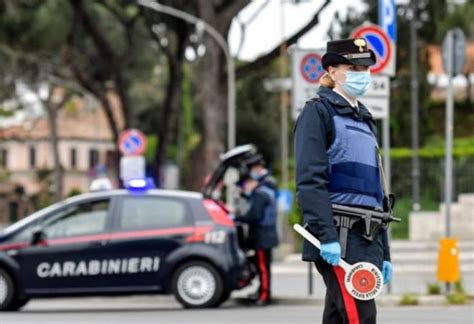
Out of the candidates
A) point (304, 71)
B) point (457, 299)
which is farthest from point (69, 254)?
point (457, 299)

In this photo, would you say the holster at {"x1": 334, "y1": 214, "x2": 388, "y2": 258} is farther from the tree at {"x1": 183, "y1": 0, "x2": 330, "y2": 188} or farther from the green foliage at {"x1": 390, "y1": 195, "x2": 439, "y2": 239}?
the green foliage at {"x1": 390, "y1": 195, "x2": 439, "y2": 239}

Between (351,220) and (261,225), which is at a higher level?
(351,220)

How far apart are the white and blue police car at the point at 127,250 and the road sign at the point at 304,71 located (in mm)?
1869

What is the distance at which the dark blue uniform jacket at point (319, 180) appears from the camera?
21.6ft

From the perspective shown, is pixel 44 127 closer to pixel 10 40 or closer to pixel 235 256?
pixel 10 40

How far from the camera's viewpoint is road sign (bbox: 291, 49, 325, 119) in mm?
16672

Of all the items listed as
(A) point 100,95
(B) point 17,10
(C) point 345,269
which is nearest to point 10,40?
(B) point 17,10

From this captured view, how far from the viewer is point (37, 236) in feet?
52.1

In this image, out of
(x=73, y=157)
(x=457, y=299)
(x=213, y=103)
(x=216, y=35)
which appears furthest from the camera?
(x=73, y=157)

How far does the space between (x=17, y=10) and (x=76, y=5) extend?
24.3 feet

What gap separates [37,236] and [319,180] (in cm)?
970

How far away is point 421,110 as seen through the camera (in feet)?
135

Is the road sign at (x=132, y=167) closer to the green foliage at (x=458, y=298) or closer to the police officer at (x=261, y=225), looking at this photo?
the police officer at (x=261, y=225)

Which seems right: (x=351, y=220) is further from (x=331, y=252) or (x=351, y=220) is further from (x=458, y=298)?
(x=458, y=298)
